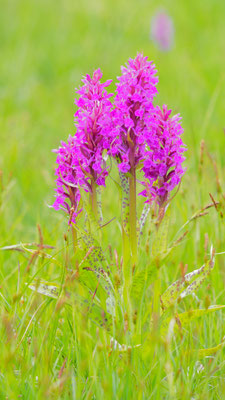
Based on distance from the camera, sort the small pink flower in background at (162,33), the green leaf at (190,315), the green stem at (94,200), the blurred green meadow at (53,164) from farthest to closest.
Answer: the small pink flower in background at (162,33) → the green stem at (94,200) → the green leaf at (190,315) → the blurred green meadow at (53,164)

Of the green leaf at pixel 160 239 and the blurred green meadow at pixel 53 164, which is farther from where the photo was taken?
the green leaf at pixel 160 239

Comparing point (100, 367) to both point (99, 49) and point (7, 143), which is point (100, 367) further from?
point (99, 49)

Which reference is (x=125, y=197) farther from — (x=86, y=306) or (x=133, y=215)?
(x=86, y=306)

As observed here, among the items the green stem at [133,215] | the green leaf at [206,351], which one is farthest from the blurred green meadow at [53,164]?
the green stem at [133,215]

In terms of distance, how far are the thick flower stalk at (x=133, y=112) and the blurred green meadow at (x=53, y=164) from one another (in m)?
0.36

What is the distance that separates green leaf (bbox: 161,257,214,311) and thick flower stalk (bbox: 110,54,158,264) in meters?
0.42

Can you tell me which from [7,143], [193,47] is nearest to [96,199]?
[7,143]

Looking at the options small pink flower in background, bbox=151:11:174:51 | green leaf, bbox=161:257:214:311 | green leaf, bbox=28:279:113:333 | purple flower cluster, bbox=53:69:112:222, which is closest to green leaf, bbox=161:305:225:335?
green leaf, bbox=161:257:214:311

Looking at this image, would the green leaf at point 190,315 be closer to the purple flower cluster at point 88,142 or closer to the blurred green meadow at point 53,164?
the blurred green meadow at point 53,164

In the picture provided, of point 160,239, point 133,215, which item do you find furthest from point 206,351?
point 133,215

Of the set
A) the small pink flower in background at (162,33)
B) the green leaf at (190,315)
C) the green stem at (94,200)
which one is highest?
the small pink flower in background at (162,33)

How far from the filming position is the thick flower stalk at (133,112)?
188 centimetres

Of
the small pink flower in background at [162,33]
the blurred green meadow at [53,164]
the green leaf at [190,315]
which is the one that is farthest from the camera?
the small pink flower in background at [162,33]

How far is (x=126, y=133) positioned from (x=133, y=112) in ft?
0.24
